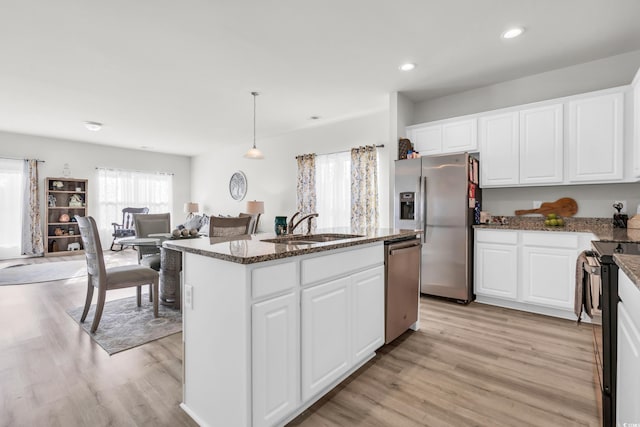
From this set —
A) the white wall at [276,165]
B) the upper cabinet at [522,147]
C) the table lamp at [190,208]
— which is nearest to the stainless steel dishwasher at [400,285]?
the upper cabinet at [522,147]

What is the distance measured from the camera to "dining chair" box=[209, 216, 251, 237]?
3052mm

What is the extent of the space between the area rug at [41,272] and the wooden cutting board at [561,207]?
670 centimetres

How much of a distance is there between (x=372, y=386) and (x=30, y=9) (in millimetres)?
3744

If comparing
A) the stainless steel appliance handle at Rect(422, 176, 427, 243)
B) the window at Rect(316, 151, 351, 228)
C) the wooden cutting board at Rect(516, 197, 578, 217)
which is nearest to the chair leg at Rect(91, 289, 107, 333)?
the stainless steel appliance handle at Rect(422, 176, 427, 243)

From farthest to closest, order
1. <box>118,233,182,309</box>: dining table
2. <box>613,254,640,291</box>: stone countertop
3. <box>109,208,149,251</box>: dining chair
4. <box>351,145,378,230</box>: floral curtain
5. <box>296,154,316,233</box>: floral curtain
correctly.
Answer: <box>109,208,149,251</box>: dining chair → <box>296,154,316,233</box>: floral curtain → <box>351,145,378,230</box>: floral curtain → <box>118,233,182,309</box>: dining table → <box>613,254,640,291</box>: stone countertop

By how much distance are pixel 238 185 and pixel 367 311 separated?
6.16m

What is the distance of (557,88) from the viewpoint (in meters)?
3.50

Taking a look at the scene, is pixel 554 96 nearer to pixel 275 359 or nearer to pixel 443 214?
pixel 443 214

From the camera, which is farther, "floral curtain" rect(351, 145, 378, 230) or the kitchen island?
"floral curtain" rect(351, 145, 378, 230)

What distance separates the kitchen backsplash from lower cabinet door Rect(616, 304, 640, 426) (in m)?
2.66

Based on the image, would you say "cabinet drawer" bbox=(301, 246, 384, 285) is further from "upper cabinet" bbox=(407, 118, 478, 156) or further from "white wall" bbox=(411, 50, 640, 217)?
"white wall" bbox=(411, 50, 640, 217)

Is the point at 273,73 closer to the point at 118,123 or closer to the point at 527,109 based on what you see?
the point at 527,109

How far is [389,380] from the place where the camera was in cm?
200

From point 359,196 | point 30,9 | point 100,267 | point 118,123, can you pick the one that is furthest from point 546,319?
point 118,123
